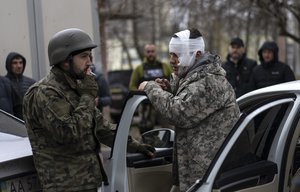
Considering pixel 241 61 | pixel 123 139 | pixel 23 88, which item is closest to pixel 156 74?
pixel 241 61

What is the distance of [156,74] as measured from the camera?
8.90 metres

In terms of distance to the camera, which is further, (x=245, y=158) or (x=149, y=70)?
(x=149, y=70)

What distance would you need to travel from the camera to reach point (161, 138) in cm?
419

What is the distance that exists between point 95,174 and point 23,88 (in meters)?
3.29

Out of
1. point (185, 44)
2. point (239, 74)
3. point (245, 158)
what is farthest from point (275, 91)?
point (239, 74)

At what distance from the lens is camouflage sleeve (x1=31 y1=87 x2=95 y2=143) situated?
9.71ft

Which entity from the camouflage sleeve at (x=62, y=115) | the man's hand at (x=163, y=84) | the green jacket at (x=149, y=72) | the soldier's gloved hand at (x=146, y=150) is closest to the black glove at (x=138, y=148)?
the soldier's gloved hand at (x=146, y=150)

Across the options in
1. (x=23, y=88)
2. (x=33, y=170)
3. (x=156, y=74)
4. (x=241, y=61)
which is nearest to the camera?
(x=33, y=170)

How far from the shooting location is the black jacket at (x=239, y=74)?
285 inches

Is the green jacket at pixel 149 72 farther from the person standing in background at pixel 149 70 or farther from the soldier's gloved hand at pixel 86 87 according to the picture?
the soldier's gloved hand at pixel 86 87

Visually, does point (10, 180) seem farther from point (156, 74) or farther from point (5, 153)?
point (156, 74)

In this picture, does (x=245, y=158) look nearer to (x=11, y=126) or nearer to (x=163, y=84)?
(x=163, y=84)

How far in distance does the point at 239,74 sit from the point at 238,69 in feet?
0.32

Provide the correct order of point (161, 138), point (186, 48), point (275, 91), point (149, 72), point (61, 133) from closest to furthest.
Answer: point (61, 133)
point (186, 48)
point (275, 91)
point (161, 138)
point (149, 72)
